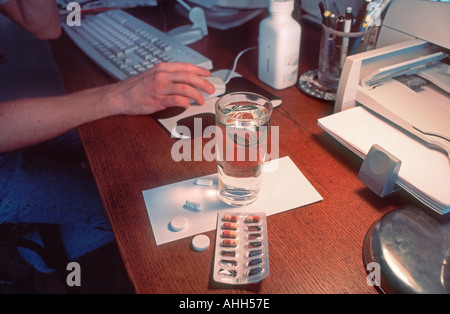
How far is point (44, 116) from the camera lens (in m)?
0.68

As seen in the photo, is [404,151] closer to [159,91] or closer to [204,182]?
[204,182]

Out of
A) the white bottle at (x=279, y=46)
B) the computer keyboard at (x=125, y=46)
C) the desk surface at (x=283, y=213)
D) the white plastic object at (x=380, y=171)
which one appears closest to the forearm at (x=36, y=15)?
the computer keyboard at (x=125, y=46)

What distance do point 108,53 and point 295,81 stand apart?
51 cm

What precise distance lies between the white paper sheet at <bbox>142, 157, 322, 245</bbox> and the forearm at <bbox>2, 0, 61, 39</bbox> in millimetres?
825

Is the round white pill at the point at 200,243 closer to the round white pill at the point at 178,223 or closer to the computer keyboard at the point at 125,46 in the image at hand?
the round white pill at the point at 178,223

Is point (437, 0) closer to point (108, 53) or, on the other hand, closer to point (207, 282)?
point (207, 282)

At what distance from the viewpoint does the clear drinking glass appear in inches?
18.4

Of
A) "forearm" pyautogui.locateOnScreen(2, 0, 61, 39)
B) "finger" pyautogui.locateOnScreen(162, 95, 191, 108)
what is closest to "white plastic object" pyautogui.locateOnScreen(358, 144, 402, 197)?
"finger" pyautogui.locateOnScreen(162, 95, 191, 108)

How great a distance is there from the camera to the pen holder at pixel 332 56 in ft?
2.28

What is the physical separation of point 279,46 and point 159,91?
28 centimetres

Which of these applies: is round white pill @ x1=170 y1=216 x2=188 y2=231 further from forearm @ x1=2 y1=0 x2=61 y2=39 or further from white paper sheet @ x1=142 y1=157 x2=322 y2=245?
forearm @ x1=2 y1=0 x2=61 y2=39

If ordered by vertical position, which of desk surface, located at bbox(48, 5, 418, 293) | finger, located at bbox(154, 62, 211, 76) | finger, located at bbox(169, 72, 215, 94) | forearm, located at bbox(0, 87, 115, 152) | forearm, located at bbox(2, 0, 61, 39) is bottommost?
desk surface, located at bbox(48, 5, 418, 293)

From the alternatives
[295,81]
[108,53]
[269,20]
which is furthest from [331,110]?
[108,53]

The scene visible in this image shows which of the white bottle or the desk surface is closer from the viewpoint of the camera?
the desk surface
